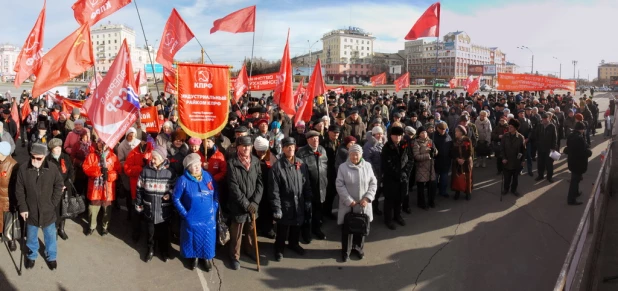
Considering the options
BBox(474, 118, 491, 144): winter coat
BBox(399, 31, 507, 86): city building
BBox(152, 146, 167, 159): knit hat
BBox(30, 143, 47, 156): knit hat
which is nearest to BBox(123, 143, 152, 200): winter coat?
BBox(152, 146, 167, 159): knit hat

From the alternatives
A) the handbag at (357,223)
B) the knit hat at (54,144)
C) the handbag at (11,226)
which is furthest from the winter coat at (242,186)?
the handbag at (11,226)

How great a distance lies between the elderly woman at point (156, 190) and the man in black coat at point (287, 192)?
4.32ft

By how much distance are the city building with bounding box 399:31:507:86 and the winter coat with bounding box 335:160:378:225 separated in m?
107

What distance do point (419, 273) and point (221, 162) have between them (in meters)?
3.04

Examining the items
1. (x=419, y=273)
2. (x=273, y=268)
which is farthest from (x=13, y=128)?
(x=419, y=273)

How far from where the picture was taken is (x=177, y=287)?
4797 mm

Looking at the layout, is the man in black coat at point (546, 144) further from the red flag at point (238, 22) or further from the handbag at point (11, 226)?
the handbag at point (11, 226)

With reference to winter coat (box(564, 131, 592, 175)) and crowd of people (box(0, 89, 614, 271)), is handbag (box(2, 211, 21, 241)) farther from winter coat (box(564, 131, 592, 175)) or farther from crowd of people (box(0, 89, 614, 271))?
winter coat (box(564, 131, 592, 175))

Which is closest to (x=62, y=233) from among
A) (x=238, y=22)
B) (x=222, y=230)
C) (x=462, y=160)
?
(x=222, y=230)

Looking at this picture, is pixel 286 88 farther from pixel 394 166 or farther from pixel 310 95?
pixel 394 166

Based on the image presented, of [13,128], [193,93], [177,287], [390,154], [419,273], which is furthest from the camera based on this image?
[13,128]

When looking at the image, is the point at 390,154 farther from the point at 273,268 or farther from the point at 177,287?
the point at 177,287

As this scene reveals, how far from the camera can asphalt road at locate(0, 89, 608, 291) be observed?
15.9ft

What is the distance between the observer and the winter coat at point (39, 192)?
15.2 feet
